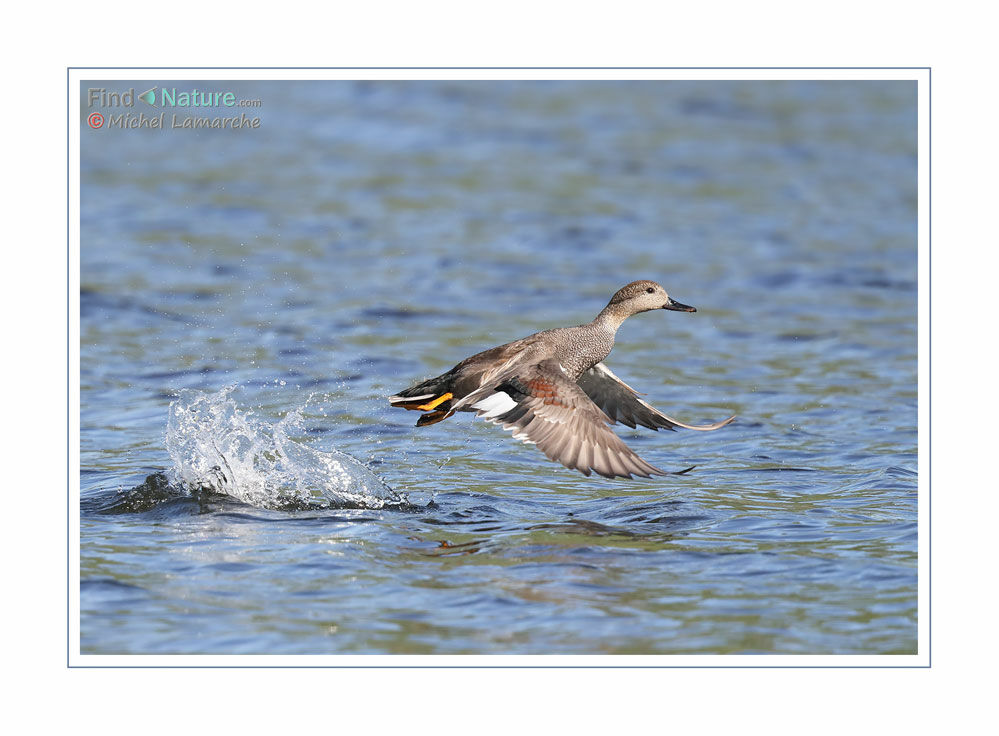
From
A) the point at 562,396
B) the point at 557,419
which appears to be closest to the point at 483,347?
the point at 562,396

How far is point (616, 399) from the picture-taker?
8.24m

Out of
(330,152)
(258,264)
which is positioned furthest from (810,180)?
(258,264)

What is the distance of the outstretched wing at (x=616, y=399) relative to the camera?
26.8 feet

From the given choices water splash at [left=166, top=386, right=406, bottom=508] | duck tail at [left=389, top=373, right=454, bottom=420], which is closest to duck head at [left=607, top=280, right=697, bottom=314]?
duck tail at [left=389, top=373, right=454, bottom=420]

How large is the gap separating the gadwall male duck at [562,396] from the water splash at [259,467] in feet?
1.88

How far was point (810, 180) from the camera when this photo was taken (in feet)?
51.1

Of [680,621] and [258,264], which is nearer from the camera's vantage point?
[680,621]

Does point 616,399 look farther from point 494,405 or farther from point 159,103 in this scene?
point 159,103

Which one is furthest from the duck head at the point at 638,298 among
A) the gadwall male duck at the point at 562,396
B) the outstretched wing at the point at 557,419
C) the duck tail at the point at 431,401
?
the duck tail at the point at 431,401

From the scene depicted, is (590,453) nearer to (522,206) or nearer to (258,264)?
(258,264)

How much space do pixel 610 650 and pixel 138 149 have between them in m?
12.0

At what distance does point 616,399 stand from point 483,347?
283cm

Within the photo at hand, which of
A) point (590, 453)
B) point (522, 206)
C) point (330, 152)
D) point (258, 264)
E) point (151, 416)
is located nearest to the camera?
point (590, 453)
